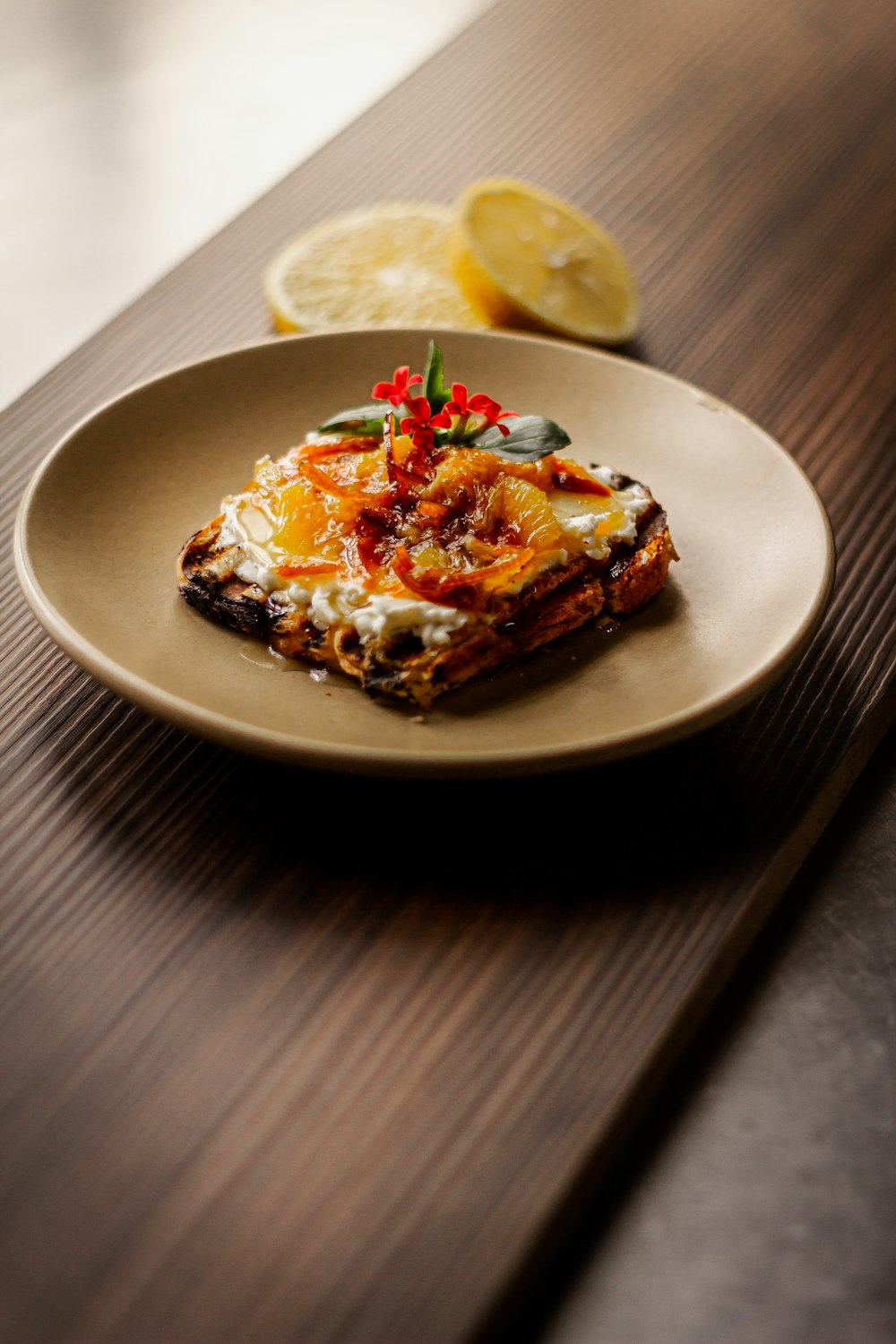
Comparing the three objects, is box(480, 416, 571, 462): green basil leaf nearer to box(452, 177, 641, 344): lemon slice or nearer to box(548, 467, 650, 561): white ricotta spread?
box(548, 467, 650, 561): white ricotta spread

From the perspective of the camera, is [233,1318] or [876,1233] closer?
[233,1318]

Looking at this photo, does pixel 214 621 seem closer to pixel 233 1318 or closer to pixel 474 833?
pixel 474 833

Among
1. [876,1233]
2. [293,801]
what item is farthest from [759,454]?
[876,1233]

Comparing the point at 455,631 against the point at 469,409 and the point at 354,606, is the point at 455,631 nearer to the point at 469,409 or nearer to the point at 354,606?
the point at 354,606

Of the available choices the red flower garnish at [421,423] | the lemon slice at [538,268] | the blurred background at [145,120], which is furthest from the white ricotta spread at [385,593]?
the blurred background at [145,120]

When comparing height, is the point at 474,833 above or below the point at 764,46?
above

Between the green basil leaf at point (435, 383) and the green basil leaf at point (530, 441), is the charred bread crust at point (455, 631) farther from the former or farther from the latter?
the green basil leaf at point (435, 383)

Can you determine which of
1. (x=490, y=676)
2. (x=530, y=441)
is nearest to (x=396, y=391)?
(x=530, y=441)
